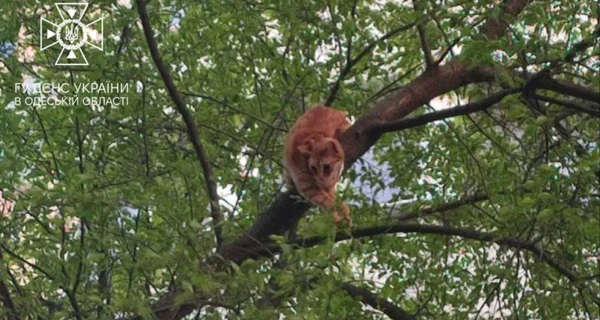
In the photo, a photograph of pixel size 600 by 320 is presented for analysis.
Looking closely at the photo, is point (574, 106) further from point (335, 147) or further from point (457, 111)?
point (335, 147)

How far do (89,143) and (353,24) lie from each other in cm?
139

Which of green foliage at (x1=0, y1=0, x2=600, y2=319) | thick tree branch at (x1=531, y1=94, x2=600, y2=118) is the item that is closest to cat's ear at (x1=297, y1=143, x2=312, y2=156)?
green foliage at (x1=0, y1=0, x2=600, y2=319)

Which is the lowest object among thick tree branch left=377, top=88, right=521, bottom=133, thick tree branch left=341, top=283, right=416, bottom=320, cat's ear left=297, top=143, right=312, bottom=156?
thick tree branch left=341, top=283, right=416, bottom=320

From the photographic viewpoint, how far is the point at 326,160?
13.1 feet

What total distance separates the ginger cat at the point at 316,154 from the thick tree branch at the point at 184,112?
384mm

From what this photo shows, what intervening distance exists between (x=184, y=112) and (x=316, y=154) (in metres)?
0.58

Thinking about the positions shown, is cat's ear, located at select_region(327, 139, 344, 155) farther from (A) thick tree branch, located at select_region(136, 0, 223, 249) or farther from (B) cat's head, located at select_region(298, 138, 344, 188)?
(A) thick tree branch, located at select_region(136, 0, 223, 249)

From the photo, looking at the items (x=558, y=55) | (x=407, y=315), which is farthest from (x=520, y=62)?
(x=407, y=315)

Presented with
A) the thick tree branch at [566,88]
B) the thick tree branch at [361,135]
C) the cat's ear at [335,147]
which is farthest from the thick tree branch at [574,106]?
the cat's ear at [335,147]

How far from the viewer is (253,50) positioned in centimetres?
469

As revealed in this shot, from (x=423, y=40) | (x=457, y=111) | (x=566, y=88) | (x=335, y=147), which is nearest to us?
(x=566, y=88)

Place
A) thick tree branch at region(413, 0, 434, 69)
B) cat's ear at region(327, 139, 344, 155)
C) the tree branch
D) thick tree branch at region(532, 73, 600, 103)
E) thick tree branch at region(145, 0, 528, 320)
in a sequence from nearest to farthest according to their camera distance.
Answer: thick tree branch at region(532, 73, 600, 103)
thick tree branch at region(413, 0, 434, 69)
the tree branch
thick tree branch at region(145, 0, 528, 320)
cat's ear at region(327, 139, 344, 155)

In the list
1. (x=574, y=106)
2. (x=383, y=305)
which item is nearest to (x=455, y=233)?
(x=383, y=305)

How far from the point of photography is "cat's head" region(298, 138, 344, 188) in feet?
13.1
